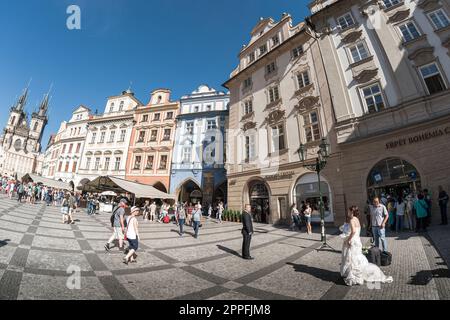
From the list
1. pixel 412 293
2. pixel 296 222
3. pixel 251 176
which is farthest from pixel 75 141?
pixel 412 293

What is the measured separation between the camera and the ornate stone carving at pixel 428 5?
39.8 ft

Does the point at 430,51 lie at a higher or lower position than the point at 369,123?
higher

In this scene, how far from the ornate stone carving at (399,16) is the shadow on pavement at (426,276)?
16.0 meters

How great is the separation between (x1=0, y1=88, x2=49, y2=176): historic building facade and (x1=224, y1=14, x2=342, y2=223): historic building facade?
9130 cm

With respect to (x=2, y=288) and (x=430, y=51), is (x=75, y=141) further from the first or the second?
(x=430, y=51)

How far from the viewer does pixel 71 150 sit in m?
34.0

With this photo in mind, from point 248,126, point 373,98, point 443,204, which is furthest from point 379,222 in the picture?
point 248,126

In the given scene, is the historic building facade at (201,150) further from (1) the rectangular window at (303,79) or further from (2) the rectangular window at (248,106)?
(1) the rectangular window at (303,79)

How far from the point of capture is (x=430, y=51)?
11.5 m

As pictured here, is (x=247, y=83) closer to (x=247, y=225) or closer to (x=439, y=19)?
(x=439, y=19)

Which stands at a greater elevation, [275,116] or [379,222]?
[275,116]

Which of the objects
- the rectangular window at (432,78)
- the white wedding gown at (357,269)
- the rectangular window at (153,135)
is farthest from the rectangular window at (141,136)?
the rectangular window at (432,78)

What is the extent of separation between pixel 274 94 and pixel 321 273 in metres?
16.6
